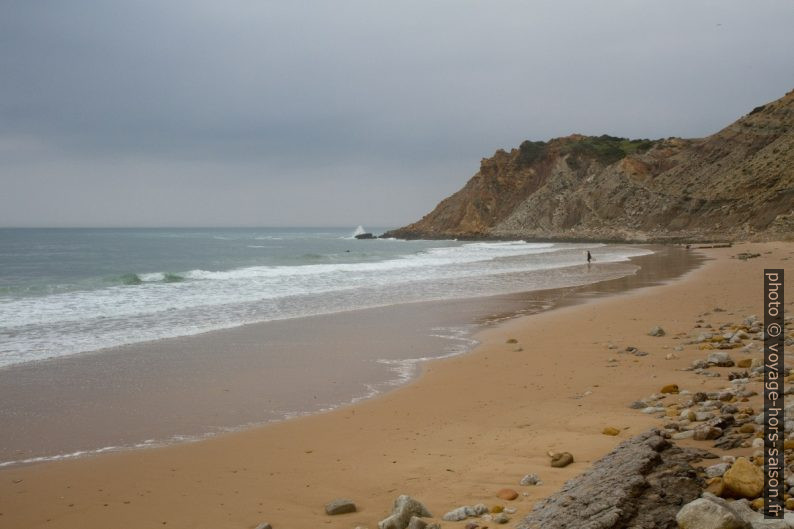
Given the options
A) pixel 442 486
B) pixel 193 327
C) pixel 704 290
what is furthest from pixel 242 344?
pixel 704 290

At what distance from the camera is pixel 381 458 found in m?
5.37

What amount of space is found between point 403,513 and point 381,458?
64.3 inches

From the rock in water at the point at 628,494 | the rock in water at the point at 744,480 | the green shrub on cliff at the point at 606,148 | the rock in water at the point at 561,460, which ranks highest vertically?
the green shrub on cliff at the point at 606,148

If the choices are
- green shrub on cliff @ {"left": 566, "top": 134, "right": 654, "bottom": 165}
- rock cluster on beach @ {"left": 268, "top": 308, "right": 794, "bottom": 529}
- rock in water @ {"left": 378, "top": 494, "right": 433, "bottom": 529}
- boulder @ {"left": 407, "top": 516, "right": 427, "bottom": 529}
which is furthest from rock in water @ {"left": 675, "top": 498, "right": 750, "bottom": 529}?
green shrub on cliff @ {"left": 566, "top": 134, "right": 654, "bottom": 165}

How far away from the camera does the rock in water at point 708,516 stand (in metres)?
2.74

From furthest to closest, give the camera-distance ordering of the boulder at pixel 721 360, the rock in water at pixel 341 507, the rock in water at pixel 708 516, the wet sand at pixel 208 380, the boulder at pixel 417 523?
the boulder at pixel 721 360, the wet sand at pixel 208 380, the rock in water at pixel 341 507, the boulder at pixel 417 523, the rock in water at pixel 708 516

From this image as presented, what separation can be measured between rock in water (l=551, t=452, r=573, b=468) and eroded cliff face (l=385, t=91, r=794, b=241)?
4431 centimetres

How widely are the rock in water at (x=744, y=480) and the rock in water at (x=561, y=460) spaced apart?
134 centimetres

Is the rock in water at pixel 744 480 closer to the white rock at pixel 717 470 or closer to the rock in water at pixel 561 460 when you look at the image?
the white rock at pixel 717 470

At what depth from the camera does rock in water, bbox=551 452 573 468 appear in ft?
14.7

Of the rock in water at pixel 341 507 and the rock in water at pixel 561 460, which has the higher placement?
the rock in water at pixel 561 460

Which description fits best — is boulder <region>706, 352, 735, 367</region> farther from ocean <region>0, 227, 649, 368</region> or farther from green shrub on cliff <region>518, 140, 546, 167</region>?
green shrub on cliff <region>518, 140, 546, 167</region>

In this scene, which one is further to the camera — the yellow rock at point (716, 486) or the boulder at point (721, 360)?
the boulder at point (721, 360)

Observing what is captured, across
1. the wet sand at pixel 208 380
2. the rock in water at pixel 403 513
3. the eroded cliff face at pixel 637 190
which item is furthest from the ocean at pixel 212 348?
the eroded cliff face at pixel 637 190
